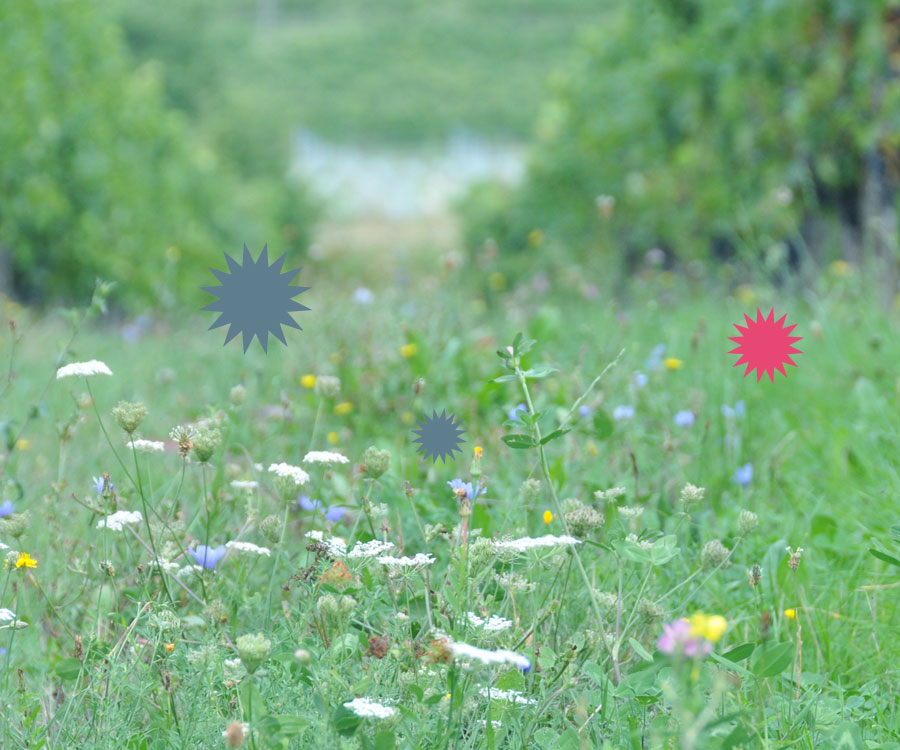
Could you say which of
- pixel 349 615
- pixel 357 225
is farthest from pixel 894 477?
pixel 357 225

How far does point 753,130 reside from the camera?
5.91 m

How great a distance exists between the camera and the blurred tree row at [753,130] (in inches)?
196

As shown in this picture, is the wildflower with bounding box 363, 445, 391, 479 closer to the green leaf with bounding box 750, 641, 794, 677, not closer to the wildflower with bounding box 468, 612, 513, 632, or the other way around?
the wildflower with bounding box 468, 612, 513, 632

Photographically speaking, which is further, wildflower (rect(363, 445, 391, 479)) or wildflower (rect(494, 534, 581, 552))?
wildflower (rect(363, 445, 391, 479))

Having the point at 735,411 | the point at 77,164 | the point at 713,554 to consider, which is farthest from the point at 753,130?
the point at 77,164

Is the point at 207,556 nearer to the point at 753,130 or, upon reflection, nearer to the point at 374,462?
the point at 374,462

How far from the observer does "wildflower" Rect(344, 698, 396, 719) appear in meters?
0.87

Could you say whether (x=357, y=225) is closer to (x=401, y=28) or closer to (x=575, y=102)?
(x=401, y=28)

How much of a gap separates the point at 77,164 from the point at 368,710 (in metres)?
10.9

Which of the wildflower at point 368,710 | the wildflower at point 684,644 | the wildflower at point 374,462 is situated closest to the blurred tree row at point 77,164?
the wildflower at point 374,462

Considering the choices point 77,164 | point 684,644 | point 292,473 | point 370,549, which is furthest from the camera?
point 77,164

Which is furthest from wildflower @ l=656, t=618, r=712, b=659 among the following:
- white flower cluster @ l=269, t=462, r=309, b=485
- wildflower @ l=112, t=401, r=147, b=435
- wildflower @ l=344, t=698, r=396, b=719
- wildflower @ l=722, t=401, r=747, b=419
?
wildflower @ l=722, t=401, r=747, b=419

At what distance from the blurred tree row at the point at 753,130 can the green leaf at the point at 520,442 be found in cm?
198

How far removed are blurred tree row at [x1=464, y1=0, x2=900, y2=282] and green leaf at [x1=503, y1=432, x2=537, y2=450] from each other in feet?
6.50
